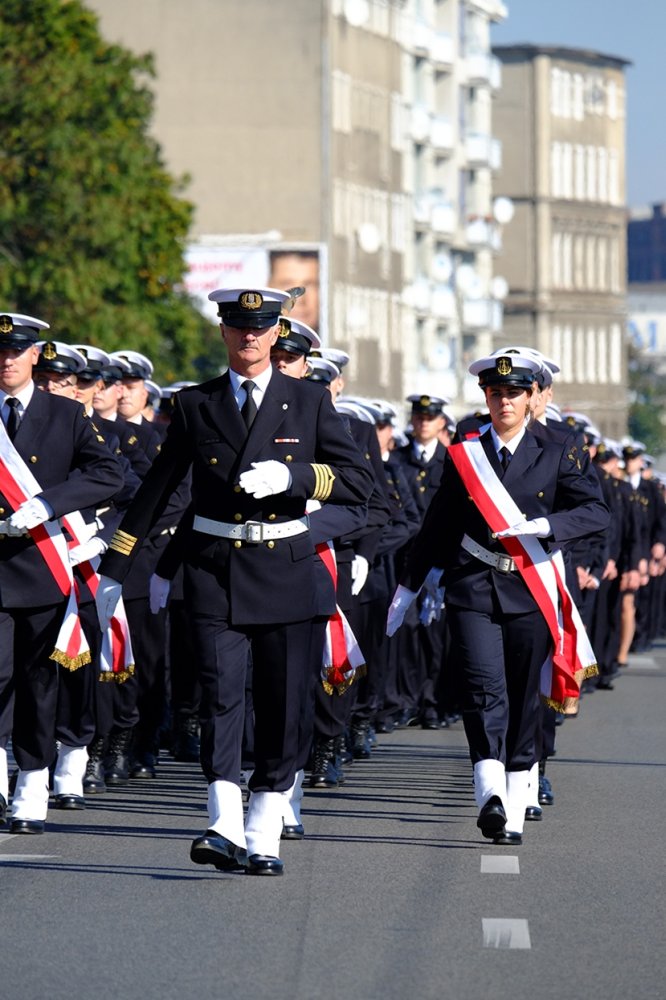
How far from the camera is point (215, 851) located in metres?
9.68

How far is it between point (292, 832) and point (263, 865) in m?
1.21

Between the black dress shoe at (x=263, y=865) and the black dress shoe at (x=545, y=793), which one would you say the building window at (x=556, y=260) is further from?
the black dress shoe at (x=263, y=865)

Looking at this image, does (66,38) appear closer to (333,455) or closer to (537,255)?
(333,455)

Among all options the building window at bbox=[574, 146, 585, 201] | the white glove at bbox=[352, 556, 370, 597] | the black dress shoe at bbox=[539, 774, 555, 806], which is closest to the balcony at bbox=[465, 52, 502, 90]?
the building window at bbox=[574, 146, 585, 201]

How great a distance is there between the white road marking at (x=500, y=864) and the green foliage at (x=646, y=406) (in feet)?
365

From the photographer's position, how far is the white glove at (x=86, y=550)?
1166 cm

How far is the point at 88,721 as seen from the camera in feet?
39.9

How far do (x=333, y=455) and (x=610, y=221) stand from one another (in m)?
114

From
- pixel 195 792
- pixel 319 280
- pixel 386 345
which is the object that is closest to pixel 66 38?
pixel 319 280

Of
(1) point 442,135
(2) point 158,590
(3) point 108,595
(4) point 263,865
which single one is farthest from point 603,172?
(4) point 263,865

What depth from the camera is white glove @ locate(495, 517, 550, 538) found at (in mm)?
11156

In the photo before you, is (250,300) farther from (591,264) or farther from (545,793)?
(591,264)

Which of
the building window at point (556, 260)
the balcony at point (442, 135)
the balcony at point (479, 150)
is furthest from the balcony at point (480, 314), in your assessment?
the building window at point (556, 260)

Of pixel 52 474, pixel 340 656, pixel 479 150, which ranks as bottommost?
pixel 340 656
